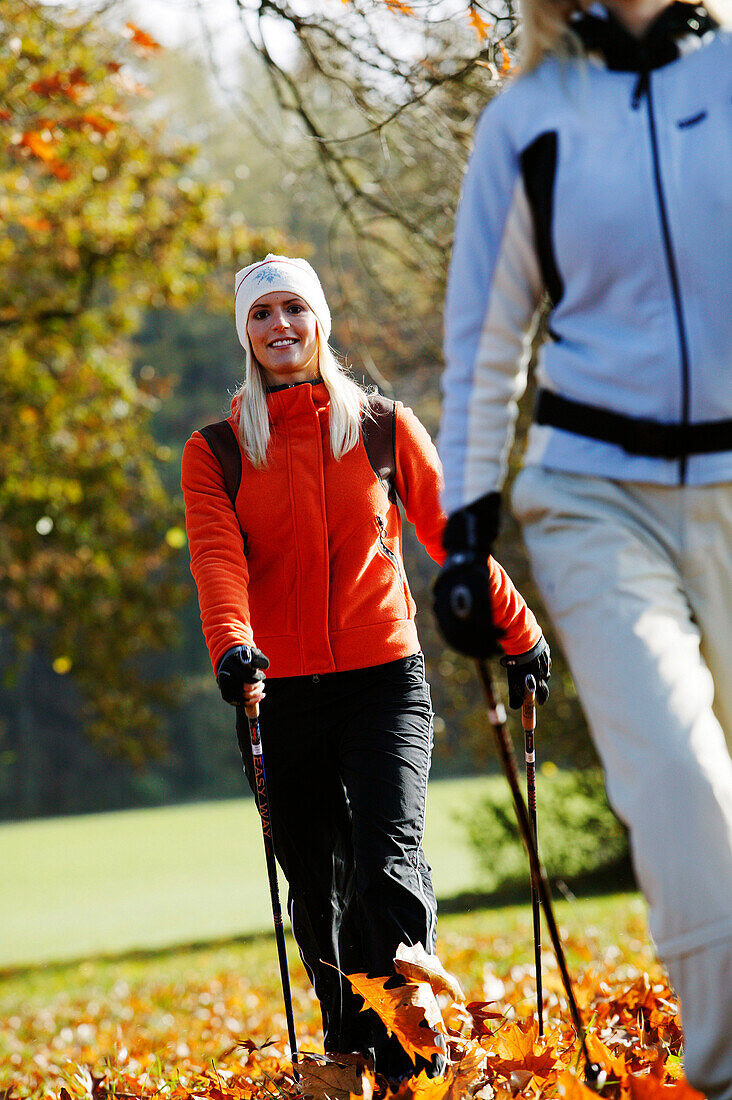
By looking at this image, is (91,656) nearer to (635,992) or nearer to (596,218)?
Answer: (635,992)

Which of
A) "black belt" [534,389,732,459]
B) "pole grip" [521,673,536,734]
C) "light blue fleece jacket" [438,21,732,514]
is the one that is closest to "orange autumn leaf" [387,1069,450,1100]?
"pole grip" [521,673,536,734]

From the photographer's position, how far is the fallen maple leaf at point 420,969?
316 cm

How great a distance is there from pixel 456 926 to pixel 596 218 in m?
10.7

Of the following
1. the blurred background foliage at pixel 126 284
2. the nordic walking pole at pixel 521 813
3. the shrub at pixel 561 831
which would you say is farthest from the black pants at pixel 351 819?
the shrub at pixel 561 831

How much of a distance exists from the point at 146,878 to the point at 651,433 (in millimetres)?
21039

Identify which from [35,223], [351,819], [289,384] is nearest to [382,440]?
[289,384]

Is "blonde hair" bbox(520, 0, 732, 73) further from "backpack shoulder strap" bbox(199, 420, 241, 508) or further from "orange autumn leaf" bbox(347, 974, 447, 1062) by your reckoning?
"orange autumn leaf" bbox(347, 974, 447, 1062)

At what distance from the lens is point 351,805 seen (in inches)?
137

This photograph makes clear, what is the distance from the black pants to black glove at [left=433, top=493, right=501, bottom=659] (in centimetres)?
103

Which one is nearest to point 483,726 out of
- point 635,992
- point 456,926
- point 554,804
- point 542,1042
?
point 554,804

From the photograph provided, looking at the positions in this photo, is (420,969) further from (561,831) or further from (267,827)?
(561,831)

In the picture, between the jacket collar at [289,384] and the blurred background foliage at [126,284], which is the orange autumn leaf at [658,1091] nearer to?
the jacket collar at [289,384]

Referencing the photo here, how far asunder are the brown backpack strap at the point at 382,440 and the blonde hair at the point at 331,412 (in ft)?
0.14

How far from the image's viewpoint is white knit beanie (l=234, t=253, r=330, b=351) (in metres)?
3.86
